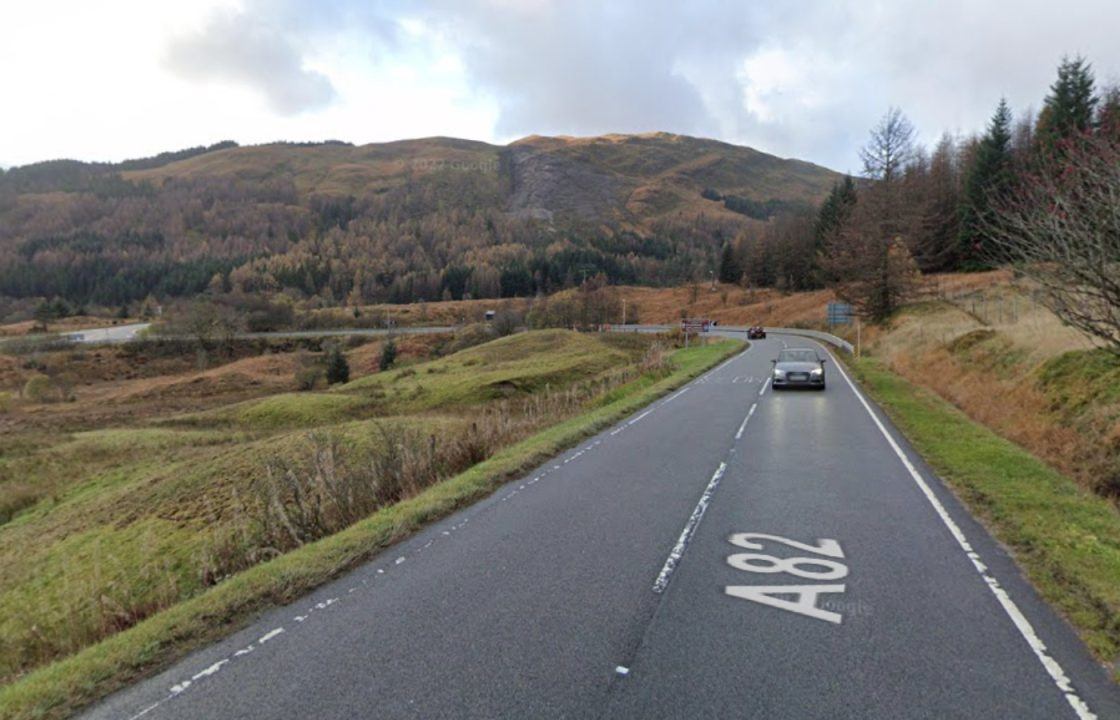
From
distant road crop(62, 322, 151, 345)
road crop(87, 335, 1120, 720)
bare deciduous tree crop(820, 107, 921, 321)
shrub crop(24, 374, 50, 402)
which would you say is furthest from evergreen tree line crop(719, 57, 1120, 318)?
distant road crop(62, 322, 151, 345)

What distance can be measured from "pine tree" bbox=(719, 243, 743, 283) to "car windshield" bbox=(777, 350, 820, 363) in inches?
4051

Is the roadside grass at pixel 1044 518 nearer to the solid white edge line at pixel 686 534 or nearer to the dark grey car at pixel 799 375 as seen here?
the solid white edge line at pixel 686 534

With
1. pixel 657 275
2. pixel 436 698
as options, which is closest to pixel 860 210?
pixel 436 698

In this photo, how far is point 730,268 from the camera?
127 meters

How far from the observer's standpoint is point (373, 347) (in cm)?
7556

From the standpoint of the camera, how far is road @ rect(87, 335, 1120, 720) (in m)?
4.03

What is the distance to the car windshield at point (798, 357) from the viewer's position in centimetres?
2409

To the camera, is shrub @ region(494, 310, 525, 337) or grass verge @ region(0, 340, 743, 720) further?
shrub @ region(494, 310, 525, 337)

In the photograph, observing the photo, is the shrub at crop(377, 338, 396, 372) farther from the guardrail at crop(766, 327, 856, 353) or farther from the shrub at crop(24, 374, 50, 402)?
the guardrail at crop(766, 327, 856, 353)

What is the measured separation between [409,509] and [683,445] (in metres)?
6.26

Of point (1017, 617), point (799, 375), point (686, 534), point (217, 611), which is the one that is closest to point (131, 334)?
point (799, 375)

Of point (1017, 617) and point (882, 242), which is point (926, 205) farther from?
point (1017, 617)

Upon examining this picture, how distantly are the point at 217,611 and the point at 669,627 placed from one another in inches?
148

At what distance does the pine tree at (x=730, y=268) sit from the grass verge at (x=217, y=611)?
122 m
